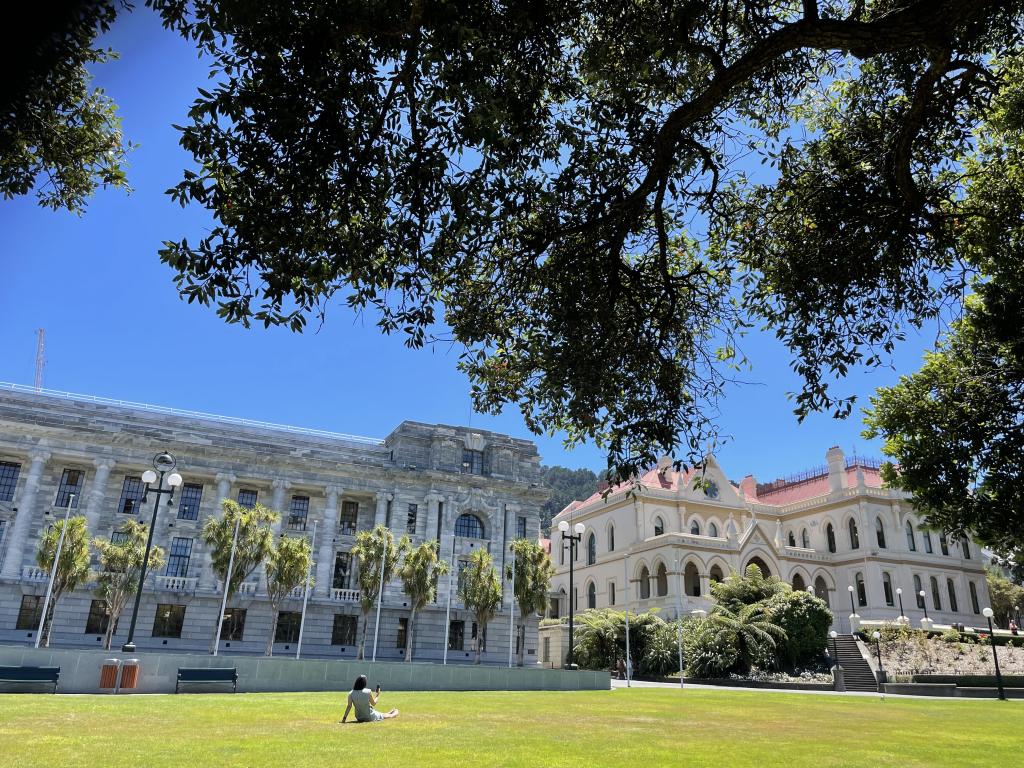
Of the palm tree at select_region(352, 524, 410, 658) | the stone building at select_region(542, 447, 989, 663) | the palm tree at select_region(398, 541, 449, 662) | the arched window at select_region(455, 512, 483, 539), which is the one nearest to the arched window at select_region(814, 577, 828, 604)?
the stone building at select_region(542, 447, 989, 663)

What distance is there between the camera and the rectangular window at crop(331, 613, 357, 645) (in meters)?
49.2

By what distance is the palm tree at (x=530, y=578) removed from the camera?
47969mm

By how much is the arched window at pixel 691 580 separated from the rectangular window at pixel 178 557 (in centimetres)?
3411

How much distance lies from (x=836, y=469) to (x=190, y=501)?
1975 inches

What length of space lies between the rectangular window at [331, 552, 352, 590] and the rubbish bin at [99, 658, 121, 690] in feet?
94.1

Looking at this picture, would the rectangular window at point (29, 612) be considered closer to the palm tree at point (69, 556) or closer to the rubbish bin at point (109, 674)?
the palm tree at point (69, 556)

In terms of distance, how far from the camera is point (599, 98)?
10.8 metres

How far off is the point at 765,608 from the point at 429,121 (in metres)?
40.7

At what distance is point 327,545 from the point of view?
50.4 metres

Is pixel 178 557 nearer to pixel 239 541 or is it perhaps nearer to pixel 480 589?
pixel 239 541

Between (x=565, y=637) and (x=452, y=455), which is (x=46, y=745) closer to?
(x=452, y=455)

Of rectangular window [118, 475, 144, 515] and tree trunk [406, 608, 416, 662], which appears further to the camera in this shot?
tree trunk [406, 608, 416, 662]

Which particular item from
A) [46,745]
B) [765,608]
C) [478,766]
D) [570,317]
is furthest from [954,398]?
[765,608]

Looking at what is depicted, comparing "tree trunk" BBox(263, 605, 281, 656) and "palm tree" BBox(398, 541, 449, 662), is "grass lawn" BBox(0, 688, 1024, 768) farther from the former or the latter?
"palm tree" BBox(398, 541, 449, 662)
